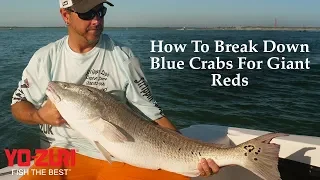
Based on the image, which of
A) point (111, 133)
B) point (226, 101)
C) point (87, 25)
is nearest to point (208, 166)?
point (111, 133)

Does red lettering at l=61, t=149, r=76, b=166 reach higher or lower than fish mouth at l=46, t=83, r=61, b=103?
lower

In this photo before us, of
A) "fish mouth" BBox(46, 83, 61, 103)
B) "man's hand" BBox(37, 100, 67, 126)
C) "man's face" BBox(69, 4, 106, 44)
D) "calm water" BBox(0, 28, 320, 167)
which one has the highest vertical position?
"man's face" BBox(69, 4, 106, 44)

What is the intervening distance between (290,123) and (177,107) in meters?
3.92

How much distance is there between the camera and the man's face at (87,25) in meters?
3.50

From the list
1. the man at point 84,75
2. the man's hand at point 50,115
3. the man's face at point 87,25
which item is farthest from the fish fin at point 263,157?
the man's face at point 87,25

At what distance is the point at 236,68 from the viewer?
24.9 m

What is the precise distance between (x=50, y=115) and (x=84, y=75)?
0.62 metres

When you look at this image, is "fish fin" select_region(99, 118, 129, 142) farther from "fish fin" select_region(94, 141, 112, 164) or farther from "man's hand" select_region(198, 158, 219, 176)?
"man's hand" select_region(198, 158, 219, 176)

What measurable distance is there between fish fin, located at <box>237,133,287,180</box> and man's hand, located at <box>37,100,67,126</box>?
4.93ft

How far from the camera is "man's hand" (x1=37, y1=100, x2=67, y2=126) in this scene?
3172mm

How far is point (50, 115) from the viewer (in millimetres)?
3193

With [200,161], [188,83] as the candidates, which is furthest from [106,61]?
[188,83]

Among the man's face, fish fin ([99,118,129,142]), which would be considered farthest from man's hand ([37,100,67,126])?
the man's face

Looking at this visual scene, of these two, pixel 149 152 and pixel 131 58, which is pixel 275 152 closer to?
pixel 149 152
